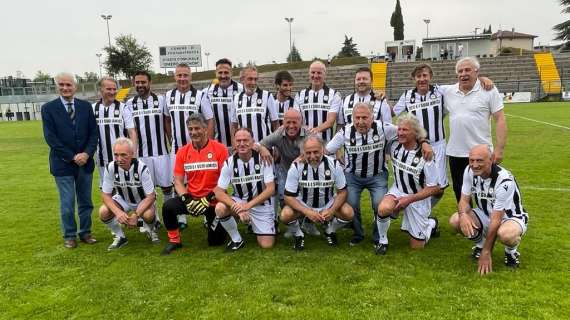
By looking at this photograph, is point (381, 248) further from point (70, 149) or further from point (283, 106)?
point (70, 149)

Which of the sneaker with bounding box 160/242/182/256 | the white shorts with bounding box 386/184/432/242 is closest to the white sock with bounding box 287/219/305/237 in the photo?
the white shorts with bounding box 386/184/432/242

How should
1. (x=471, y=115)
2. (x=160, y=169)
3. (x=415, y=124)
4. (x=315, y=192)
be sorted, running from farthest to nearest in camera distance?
1. (x=160, y=169)
2. (x=315, y=192)
3. (x=471, y=115)
4. (x=415, y=124)

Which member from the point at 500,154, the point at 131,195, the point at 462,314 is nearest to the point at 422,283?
the point at 462,314

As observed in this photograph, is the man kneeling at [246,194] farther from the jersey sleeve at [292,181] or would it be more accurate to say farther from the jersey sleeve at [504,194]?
the jersey sleeve at [504,194]

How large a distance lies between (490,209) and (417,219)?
717 millimetres

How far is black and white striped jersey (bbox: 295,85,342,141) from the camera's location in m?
5.07

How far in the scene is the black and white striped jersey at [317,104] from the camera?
16.6 feet

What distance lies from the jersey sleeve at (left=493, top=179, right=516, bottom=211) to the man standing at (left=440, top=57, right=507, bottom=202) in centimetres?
56

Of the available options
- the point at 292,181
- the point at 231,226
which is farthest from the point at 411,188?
the point at 231,226

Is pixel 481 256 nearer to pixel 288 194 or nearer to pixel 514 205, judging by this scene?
pixel 514 205

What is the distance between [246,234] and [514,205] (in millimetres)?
2649

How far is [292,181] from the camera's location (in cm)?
424

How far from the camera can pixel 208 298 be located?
3.26 metres

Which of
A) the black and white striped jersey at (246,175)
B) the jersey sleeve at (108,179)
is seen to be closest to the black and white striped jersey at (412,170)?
the black and white striped jersey at (246,175)
